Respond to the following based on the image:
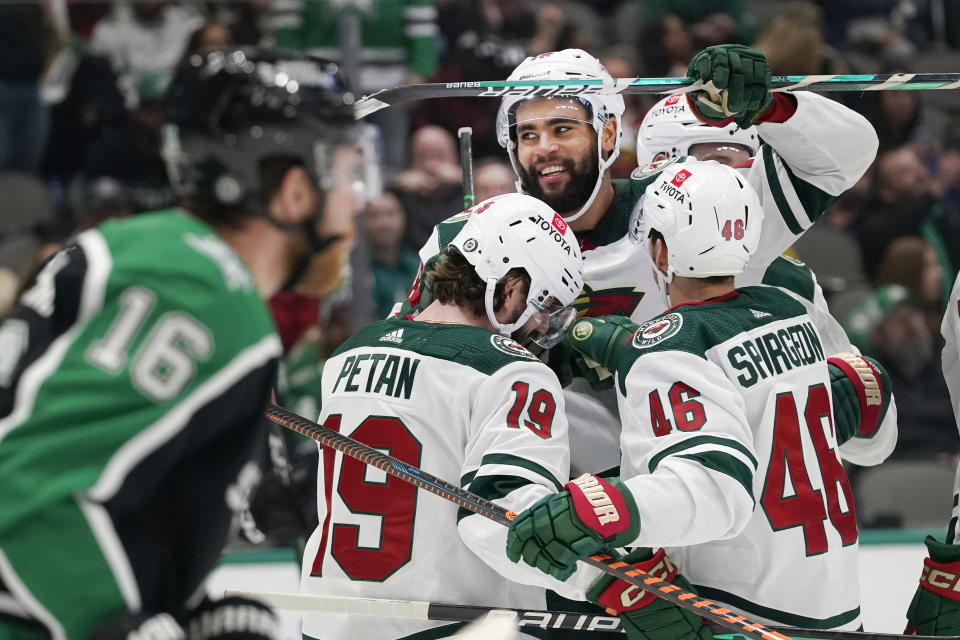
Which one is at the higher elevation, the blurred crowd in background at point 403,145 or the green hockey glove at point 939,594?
the blurred crowd in background at point 403,145

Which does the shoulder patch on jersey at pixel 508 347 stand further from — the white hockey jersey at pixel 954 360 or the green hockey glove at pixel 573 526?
the white hockey jersey at pixel 954 360

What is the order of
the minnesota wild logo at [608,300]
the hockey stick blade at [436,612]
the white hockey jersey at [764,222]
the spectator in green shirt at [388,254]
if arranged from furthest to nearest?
the spectator in green shirt at [388,254], the minnesota wild logo at [608,300], the white hockey jersey at [764,222], the hockey stick blade at [436,612]

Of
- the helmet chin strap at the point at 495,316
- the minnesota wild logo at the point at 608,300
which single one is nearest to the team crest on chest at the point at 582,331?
the helmet chin strap at the point at 495,316

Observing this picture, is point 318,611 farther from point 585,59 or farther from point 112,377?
point 585,59

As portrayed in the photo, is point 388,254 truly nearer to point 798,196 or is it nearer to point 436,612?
point 798,196

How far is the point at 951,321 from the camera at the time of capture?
3350 mm

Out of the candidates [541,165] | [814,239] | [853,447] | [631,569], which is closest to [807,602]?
[631,569]

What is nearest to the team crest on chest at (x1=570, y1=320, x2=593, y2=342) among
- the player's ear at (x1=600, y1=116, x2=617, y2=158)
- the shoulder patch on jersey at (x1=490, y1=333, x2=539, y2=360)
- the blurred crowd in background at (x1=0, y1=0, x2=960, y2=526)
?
the shoulder patch on jersey at (x1=490, y1=333, x2=539, y2=360)

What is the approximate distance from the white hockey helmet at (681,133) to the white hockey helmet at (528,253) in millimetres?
1043

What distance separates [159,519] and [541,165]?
6.41 ft

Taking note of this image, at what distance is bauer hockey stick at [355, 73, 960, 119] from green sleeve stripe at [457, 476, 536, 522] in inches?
41.1

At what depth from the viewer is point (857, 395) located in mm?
3090

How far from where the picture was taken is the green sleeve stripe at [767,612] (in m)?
2.64

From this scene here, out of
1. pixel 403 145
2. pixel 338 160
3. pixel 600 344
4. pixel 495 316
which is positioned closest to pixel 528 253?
pixel 495 316
